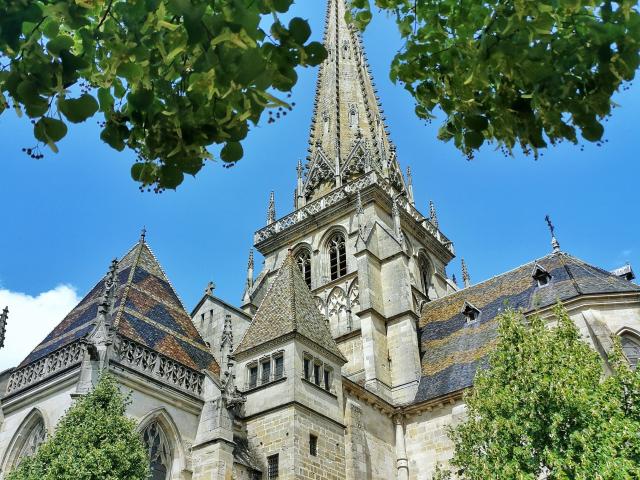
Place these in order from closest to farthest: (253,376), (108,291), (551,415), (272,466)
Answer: (551,415), (108,291), (272,466), (253,376)

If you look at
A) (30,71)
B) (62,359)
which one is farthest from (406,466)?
(30,71)

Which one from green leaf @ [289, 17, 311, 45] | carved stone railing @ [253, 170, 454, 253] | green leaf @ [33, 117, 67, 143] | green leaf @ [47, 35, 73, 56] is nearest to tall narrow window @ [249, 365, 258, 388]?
carved stone railing @ [253, 170, 454, 253]

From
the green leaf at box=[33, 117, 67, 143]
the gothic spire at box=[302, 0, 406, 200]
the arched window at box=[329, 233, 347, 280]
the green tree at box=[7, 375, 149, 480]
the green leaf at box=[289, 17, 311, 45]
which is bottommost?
the green leaf at box=[33, 117, 67, 143]

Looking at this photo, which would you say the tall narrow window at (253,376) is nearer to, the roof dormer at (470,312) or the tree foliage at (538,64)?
the roof dormer at (470,312)

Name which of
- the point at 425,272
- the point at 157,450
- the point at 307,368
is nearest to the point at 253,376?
the point at 307,368

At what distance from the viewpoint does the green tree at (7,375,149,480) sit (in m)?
9.98

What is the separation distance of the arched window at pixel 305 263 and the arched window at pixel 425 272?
5343mm

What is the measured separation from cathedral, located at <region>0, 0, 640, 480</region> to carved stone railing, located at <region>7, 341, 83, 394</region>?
0.12 ft

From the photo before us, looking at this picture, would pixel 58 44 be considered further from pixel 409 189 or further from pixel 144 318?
pixel 409 189

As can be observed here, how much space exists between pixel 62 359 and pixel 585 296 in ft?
48.9

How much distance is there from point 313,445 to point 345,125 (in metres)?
23.8

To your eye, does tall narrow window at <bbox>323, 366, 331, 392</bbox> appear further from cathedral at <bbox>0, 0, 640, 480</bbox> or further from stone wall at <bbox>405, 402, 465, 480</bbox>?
stone wall at <bbox>405, 402, 465, 480</bbox>

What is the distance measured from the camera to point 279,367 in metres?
16.3

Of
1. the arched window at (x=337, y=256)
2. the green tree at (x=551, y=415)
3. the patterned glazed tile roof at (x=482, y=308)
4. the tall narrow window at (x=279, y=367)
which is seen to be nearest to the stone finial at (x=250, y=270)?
the arched window at (x=337, y=256)
